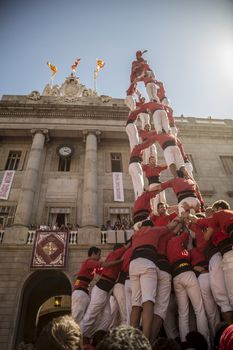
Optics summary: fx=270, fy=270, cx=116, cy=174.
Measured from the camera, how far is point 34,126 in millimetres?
21688

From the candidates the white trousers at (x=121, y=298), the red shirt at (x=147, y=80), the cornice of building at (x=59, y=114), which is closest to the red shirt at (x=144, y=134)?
the red shirt at (x=147, y=80)

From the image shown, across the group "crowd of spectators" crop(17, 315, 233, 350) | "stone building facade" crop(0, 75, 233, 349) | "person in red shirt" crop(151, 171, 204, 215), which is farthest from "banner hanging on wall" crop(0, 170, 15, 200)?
"crowd of spectators" crop(17, 315, 233, 350)

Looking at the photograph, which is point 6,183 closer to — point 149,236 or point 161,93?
point 161,93

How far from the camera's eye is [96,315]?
621cm

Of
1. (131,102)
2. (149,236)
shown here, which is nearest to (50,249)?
(131,102)

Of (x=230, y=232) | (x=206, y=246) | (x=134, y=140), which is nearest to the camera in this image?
(x=230, y=232)

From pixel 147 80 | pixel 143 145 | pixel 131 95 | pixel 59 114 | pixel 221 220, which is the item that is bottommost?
pixel 221 220

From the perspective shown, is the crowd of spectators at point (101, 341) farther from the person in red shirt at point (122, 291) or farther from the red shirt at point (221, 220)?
the person in red shirt at point (122, 291)

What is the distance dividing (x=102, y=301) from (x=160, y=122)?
525cm

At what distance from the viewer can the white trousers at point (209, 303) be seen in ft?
15.7

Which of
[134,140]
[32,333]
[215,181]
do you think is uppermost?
[215,181]

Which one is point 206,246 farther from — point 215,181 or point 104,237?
point 215,181

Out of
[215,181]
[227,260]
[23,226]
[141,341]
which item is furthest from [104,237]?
[141,341]

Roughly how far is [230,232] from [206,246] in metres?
0.74
